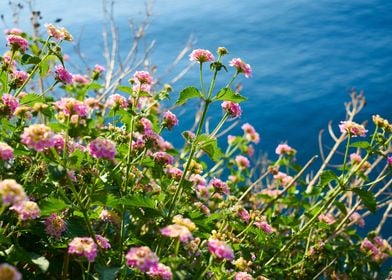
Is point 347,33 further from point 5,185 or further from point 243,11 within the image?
point 5,185

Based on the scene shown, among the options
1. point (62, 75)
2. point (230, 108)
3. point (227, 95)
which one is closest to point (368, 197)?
point (230, 108)

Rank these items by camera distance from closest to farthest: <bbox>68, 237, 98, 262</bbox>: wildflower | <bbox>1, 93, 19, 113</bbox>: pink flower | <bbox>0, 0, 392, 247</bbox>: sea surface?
<bbox>68, 237, 98, 262</bbox>: wildflower, <bbox>1, 93, 19, 113</bbox>: pink flower, <bbox>0, 0, 392, 247</bbox>: sea surface

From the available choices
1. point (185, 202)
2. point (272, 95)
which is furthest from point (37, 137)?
point (272, 95)

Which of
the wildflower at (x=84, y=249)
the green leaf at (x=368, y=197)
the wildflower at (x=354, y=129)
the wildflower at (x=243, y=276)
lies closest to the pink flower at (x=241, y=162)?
the wildflower at (x=354, y=129)

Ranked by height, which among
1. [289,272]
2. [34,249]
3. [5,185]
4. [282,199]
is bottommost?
[289,272]

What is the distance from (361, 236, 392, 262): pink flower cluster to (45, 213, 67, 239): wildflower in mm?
1822

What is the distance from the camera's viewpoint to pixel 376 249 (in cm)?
293

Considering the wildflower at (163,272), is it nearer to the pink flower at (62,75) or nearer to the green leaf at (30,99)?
the green leaf at (30,99)

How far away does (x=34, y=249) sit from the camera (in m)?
1.73

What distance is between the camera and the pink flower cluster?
115 inches

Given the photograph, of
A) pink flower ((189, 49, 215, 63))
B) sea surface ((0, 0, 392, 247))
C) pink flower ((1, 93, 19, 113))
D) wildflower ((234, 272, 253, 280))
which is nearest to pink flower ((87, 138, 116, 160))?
pink flower ((1, 93, 19, 113))

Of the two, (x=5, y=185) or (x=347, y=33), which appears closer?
(x=5, y=185)

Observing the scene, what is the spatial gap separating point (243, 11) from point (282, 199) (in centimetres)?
611

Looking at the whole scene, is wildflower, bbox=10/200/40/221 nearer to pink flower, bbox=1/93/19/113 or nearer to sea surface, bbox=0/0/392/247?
pink flower, bbox=1/93/19/113
